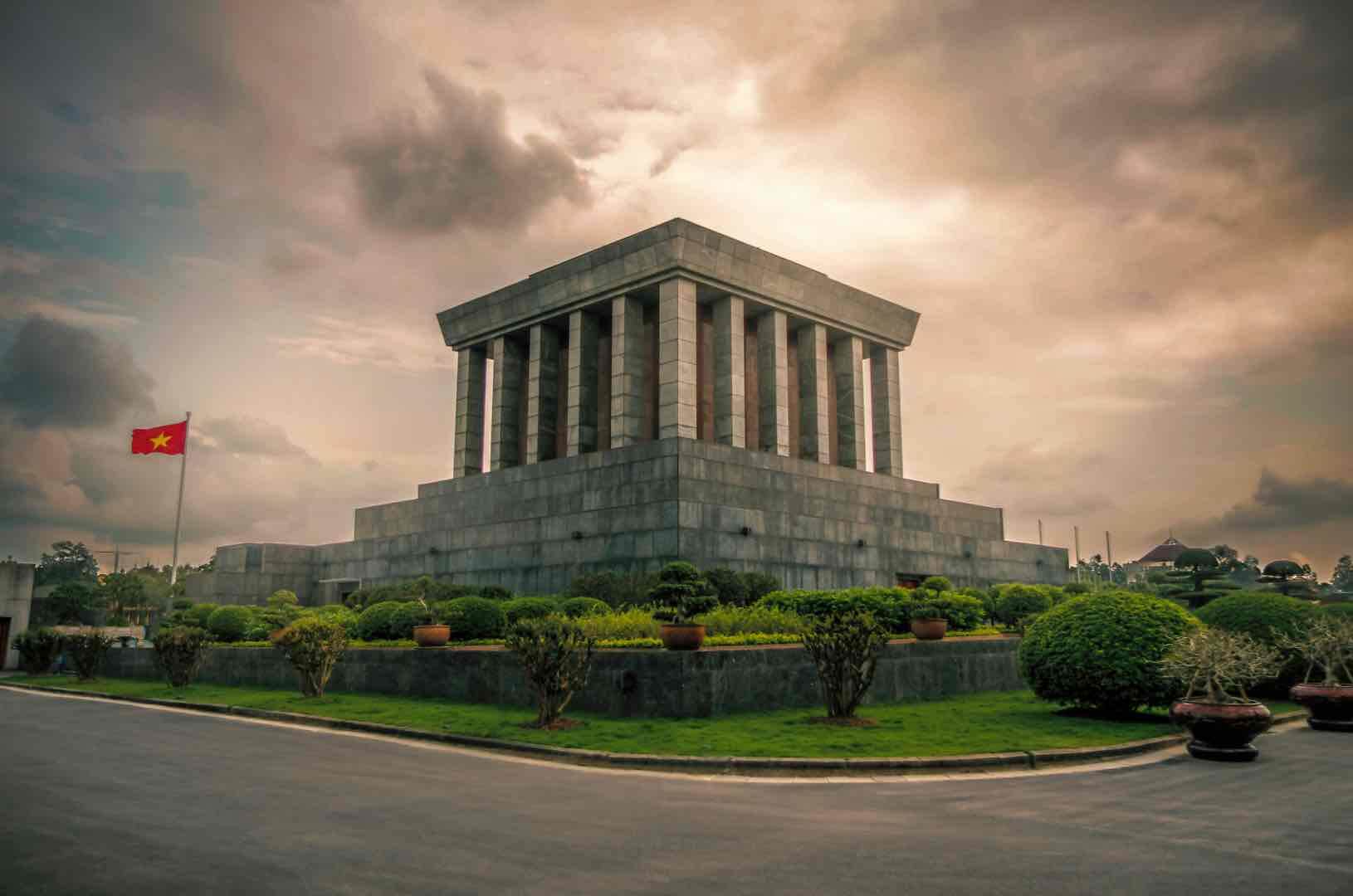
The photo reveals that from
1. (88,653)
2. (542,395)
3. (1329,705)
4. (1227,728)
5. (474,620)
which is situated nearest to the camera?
(1227,728)

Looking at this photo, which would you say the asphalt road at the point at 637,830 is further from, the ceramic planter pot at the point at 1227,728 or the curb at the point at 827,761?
the curb at the point at 827,761

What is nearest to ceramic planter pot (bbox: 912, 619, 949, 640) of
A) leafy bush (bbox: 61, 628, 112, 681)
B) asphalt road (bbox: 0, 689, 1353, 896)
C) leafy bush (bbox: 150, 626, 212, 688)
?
asphalt road (bbox: 0, 689, 1353, 896)

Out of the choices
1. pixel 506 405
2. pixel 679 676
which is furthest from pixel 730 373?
pixel 679 676

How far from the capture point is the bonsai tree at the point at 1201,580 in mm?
40531

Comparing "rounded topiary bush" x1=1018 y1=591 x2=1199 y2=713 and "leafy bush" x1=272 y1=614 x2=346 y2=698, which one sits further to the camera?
"leafy bush" x1=272 y1=614 x2=346 y2=698

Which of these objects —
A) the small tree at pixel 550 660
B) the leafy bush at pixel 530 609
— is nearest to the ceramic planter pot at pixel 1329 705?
the small tree at pixel 550 660

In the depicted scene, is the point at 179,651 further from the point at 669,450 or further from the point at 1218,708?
the point at 1218,708

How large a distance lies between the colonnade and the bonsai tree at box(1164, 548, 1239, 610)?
14052mm

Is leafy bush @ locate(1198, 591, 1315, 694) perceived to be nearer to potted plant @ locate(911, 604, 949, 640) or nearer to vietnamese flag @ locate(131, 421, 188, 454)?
potted plant @ locate(911, 604, 949, 640)

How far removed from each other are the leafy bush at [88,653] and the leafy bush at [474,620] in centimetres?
1672

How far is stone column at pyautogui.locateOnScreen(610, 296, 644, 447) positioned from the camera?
119 feet

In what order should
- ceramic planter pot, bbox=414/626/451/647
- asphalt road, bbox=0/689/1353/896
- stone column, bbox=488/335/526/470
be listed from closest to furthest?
asphalt road, bbox=0/689/1353/896
ceramic planter pot, bbox=414/626/451/647
stone column, bbox=488/335/526/470

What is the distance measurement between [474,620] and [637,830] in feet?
51.2

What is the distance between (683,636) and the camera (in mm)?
16312
